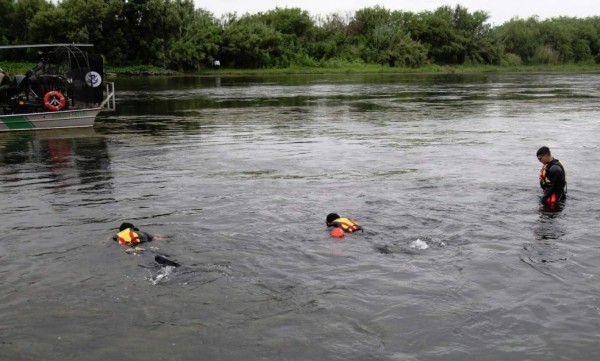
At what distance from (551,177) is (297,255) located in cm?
597

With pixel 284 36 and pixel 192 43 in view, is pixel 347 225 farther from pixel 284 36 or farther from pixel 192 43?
pixel 284 36

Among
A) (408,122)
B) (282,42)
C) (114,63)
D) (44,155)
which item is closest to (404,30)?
(282,42)

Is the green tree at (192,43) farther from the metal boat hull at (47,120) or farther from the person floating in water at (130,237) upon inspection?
the person floating in water at (130,237)

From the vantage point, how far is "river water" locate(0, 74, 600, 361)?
278 inches

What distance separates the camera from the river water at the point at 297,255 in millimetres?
7059

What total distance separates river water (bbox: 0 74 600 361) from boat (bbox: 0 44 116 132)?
128 inches

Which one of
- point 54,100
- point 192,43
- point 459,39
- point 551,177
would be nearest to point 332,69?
point 192,43

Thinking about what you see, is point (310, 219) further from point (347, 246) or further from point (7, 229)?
point (7, 229)

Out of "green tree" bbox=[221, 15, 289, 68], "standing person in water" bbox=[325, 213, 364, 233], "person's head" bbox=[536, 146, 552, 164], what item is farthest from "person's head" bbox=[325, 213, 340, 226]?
"green tree" bbox=[221, 15, 289, 68]

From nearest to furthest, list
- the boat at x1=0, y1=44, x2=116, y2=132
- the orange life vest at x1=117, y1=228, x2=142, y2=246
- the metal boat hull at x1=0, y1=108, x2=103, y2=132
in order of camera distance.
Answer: the orange life vest at x1=117, y1=228, x2=142, y2=246 → the boat at x1=0, y1=44, x2=116, y2=132 → the metal boat hull at x1=0, y1=108, x2=103, y2=132

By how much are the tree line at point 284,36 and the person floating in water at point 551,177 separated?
243 feet

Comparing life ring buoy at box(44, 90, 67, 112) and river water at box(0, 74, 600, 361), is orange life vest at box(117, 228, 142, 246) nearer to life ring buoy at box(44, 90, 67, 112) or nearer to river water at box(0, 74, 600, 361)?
river water at box(0, 74, 600, 361)

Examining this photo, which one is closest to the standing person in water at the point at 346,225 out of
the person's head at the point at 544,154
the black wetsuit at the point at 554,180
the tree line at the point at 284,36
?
the person's head at the point at 544,154

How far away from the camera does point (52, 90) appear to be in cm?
2352
